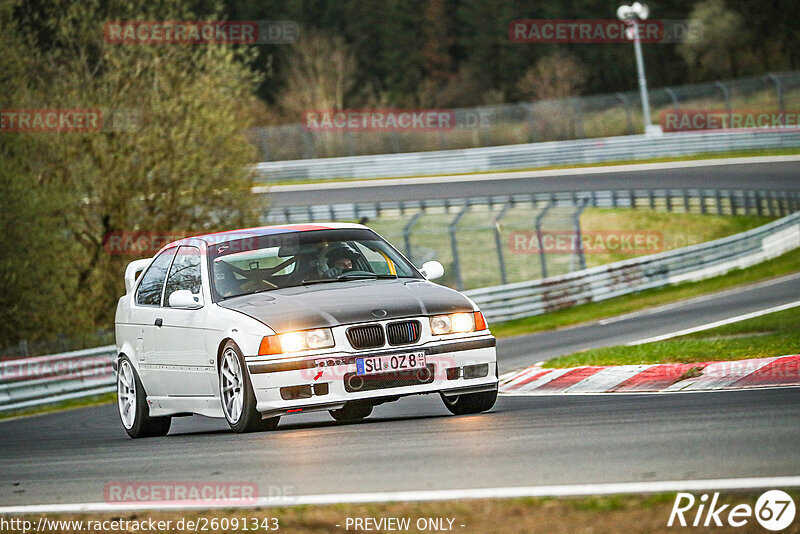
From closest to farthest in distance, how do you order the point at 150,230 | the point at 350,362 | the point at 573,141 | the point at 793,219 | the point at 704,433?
the point at 704,433
the point at 350,362
the point at 150,230
the point at 793,219
the point at 573,141

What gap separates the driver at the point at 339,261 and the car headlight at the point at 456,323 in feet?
4.02

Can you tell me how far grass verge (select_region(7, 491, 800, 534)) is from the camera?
5.16 metres

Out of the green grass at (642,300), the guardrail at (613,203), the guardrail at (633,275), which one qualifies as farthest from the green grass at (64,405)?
the guardrail at (613,203)

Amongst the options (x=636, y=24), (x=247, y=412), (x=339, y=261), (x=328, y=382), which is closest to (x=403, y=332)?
(x=328, y=382)

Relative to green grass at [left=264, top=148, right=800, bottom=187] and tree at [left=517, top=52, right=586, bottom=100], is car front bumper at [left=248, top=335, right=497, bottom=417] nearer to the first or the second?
green grass at [left=264, top=148, right=800, bottom=187]

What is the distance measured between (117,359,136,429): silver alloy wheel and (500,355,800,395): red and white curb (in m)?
3.96

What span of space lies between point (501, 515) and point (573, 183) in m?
41.0

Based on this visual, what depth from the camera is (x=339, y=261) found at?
33.9ft

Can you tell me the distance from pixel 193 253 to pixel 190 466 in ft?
9.58

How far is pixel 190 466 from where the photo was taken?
807 centimetres

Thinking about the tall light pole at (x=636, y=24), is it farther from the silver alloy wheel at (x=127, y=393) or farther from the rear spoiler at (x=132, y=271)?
the silver alloy wheel at (x=127, y=393)

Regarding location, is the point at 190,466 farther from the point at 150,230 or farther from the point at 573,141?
the point at 573,141

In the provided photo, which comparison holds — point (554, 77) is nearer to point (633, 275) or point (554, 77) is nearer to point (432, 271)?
point (633, 275)

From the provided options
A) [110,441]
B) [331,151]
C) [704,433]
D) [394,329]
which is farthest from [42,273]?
[331,151]
